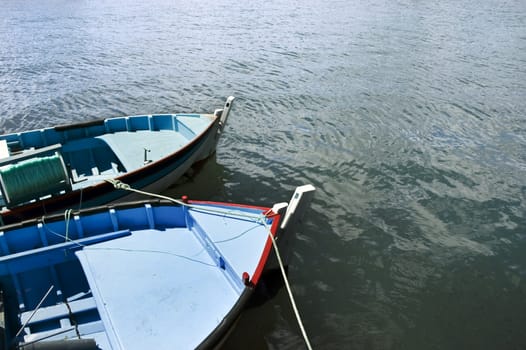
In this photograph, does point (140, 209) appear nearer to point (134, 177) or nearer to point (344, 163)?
point (134, 177)

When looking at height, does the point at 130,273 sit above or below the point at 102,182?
below

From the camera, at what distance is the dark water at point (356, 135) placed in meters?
9.75

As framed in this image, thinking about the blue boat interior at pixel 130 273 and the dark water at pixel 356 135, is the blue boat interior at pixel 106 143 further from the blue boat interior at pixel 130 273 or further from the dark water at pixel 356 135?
the blue boat interior at pixel 130 273

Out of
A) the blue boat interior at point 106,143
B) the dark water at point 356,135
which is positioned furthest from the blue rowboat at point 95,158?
the dark water at point 356,135

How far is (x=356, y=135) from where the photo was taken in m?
18.3

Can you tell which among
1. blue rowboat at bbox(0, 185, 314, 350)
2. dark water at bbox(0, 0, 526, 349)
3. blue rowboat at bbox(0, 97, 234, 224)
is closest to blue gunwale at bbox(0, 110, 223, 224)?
blue rowboat at bbox(0, 97, 234, 224)

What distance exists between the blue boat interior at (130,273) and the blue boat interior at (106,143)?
334cm

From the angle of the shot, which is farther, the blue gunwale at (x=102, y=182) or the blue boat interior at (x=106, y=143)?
the blue boat interior at (x=106, y=143)

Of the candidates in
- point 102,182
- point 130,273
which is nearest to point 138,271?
point 130,273

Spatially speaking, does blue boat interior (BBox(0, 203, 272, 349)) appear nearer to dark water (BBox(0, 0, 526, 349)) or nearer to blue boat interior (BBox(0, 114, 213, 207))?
dark water (BBox(0, 0, 526, 349))

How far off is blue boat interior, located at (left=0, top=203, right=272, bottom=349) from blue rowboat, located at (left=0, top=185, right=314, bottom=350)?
2cm

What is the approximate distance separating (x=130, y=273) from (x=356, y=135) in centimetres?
1312

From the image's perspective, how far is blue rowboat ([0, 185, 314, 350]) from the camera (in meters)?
6.85

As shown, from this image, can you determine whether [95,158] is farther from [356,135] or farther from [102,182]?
[356,135]
